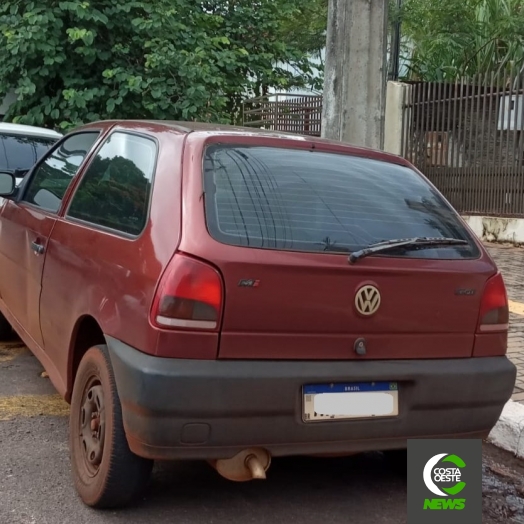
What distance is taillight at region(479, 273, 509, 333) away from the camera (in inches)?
122

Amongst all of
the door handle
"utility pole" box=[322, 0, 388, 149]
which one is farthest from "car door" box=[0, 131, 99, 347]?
"utility pole" box=[322, 0, 388, 149]

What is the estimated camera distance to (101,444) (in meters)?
2.95

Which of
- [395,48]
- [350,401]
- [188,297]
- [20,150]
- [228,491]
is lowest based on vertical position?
[228,491]

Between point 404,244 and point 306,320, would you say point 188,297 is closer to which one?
point 306,320

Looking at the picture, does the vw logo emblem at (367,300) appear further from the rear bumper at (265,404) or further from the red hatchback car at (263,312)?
the rear bumper at (265,404)

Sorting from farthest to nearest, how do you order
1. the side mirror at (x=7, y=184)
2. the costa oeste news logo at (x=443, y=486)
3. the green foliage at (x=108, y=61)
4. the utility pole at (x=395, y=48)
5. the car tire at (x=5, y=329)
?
1. the utility pole at (x=395, y=48)
2. the green foliage at (x=108, y=61)
3. the car tire at (x=5, y=329)
4. the side mirror at (x=7, y=184)
5. the costa oeste news logo at (x=443, y=486)

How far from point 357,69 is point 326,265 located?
12.7 feet

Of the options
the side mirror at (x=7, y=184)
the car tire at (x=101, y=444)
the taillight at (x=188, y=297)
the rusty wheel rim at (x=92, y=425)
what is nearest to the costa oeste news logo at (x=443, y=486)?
the taillight at (x=188, y=297)

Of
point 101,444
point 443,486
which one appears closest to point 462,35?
point 443,486

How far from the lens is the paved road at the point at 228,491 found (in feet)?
9.90

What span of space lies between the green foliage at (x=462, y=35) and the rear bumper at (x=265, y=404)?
12.0 m

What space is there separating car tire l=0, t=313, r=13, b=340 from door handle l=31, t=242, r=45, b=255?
61.0 inches

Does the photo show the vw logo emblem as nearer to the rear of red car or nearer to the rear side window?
the rear of red car

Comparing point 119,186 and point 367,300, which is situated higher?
point 119,186
